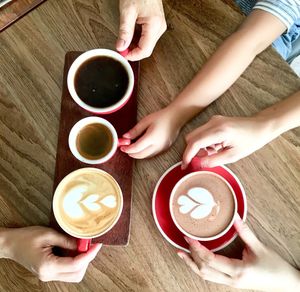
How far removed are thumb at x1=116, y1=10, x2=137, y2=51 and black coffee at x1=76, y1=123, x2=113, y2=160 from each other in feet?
0.73

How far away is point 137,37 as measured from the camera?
1.18 meters

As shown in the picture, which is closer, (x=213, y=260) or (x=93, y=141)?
(x=213, y=260)

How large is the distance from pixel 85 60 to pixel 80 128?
19 cm

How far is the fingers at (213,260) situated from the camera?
1.02 metres

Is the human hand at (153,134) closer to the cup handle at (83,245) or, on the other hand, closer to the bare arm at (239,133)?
the bare arm at (239,133)

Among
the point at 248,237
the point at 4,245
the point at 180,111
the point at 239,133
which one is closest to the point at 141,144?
the point at 180,111

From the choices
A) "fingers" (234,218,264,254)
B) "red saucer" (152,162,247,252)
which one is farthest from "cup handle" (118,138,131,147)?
"fingers" (234,218,264,254)

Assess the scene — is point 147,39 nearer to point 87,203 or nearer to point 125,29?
point 125,29

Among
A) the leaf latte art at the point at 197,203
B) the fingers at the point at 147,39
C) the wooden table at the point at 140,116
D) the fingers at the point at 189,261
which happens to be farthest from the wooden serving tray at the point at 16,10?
the fingers at the point at 189,261

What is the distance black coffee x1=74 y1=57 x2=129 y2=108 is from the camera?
1.12 metres

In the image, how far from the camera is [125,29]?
1113 mm

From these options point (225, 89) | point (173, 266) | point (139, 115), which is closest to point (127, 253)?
point (173, 266)

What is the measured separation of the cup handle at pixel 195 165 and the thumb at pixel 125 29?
1.16 ft

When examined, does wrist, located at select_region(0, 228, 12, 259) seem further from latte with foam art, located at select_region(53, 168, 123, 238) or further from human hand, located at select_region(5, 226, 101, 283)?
→ latte with foam art, located at select_region(53, 168, 123, 238)
